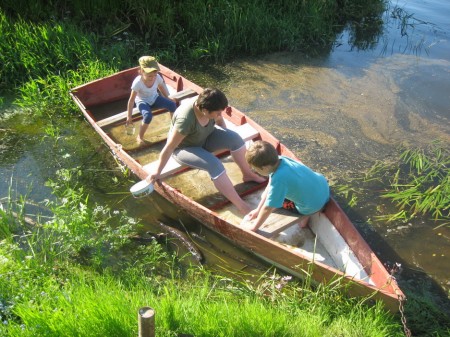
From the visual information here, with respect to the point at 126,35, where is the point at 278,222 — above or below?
below

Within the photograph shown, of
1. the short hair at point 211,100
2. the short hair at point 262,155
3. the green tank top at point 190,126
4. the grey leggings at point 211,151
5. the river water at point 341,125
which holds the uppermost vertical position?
the short hair at point 211,100

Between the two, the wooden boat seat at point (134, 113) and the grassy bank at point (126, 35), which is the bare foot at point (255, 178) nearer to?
the wooden boat seat at point (134, 113)

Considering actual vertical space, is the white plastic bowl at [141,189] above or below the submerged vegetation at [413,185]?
above

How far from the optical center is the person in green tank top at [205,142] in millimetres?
4551

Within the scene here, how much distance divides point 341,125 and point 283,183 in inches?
142

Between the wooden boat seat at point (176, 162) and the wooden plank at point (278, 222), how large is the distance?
4.00ft

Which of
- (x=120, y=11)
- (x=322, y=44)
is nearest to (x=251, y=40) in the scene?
(x=322, y=44)

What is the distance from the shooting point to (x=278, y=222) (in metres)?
4.67

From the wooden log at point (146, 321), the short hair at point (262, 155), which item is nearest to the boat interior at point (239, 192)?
the short hair at point (262, 155)

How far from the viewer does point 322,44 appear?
1009cm

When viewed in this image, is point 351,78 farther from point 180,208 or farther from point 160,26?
point 180,208

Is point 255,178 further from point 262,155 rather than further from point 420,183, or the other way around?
point 420,183

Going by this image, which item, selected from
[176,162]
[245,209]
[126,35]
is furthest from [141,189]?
[126,35]

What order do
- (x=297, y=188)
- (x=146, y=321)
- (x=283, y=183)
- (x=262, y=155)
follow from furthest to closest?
(x=297, y=188) < (x=283, y=183) < (x=262, y=155) < (x=146, y=321)
